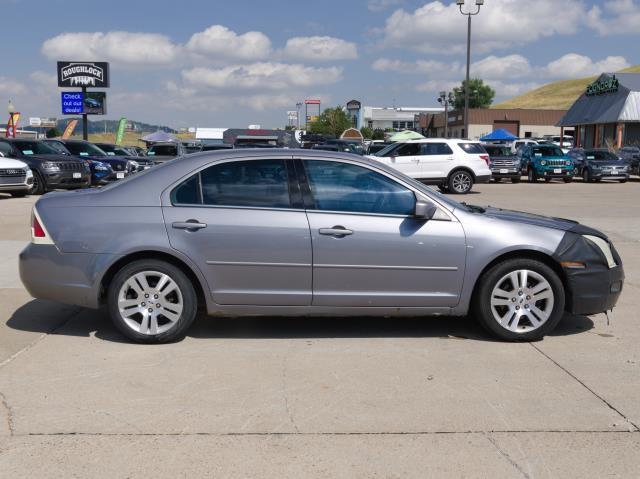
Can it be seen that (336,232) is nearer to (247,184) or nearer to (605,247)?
(247,184)

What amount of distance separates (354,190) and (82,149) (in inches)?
811

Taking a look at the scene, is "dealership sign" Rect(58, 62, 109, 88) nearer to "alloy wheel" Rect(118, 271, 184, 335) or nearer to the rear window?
the rear window

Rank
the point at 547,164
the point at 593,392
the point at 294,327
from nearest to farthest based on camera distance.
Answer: the point at 593,392 → the point at 294,327 → the point at 547,164

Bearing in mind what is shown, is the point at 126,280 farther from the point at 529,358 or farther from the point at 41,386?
the point at 529,358

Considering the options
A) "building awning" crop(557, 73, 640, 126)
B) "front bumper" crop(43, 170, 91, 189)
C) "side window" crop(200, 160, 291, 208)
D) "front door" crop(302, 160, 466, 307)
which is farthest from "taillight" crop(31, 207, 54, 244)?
"building awning" crop(557, 73, 640, 126)

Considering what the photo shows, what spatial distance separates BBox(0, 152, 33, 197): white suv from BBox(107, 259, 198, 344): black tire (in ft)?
46.4

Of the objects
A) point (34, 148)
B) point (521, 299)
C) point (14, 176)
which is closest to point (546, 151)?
point (34, 148)

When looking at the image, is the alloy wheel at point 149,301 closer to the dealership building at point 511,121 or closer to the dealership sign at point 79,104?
the dealership sign at point 79,104

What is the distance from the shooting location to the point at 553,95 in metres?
133

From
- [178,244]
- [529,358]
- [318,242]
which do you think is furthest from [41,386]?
[529,358]

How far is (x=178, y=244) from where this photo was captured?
5586 mm

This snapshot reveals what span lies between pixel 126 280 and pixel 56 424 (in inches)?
66.1

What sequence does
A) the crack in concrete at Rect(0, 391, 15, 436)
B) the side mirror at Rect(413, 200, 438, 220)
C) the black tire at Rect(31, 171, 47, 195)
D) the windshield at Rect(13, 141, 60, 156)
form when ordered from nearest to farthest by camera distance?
1. the crack in concrete at Rect(0, 391, 15, 436)
2. the side mirror at Rect(413, 200, 438, 220)
3. the black tire at Rect(31, 171, 47, 195)
4. the windshield at Rect(13, 141, 60, 156)

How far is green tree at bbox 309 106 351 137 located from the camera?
98.4m
